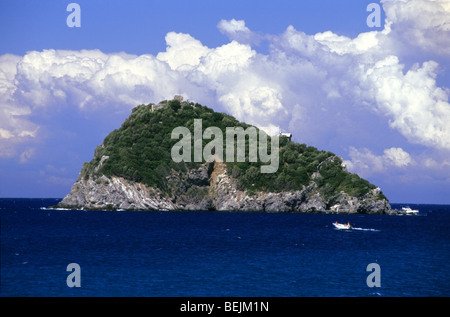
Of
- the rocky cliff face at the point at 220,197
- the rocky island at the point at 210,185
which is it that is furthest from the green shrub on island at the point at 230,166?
the rocky cliff face at the point at 220,197

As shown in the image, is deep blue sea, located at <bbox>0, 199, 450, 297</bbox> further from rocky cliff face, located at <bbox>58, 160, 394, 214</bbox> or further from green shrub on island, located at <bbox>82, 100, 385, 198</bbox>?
green shrub on island, located at <bbox>82, 100, 385, 198</bbox>

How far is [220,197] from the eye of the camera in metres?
172

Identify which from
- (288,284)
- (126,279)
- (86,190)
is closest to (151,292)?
(126,279)

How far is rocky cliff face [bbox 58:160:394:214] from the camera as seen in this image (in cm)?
16400

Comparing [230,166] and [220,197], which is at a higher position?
[230,166]

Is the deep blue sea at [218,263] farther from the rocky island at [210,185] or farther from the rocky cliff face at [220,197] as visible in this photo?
the rocky cliff face at [220,197]

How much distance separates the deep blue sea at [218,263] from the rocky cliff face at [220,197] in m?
67.5

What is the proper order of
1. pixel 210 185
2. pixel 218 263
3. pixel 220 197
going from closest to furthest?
pixel 218 263, pixel 220 197, pixel 210 185

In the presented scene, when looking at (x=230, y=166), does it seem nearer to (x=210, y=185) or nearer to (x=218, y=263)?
(x=210, y=185)

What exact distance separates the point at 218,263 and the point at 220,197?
4479 inches

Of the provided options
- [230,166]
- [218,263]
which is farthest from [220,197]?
[218,263]

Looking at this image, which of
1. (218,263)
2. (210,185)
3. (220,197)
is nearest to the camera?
(218,263)
